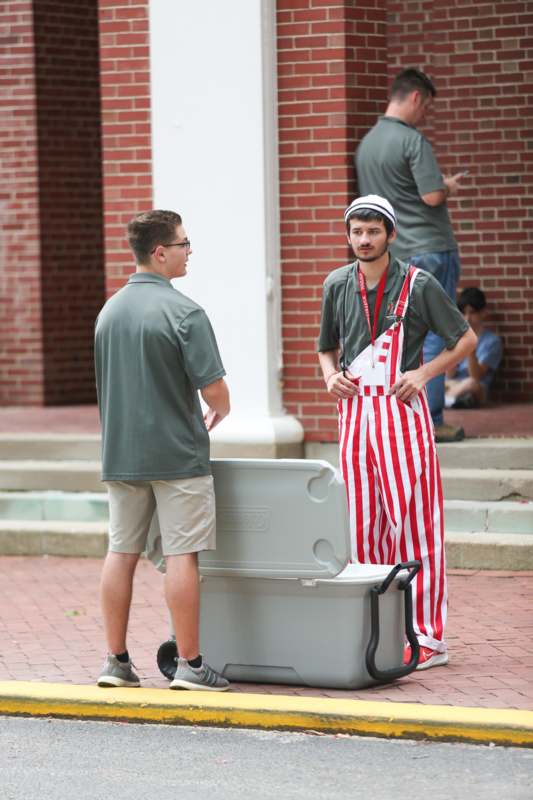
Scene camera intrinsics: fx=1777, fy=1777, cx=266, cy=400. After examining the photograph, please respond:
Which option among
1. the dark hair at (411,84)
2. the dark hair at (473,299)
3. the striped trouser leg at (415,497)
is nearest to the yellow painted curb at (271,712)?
the striped trouser leg at (415,497)

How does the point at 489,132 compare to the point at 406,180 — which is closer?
the point at 406,180

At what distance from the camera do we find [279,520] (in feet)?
22.2

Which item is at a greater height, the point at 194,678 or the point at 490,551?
the point at 490,551

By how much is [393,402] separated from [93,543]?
3490 millimetres

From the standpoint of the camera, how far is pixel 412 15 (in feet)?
42.8

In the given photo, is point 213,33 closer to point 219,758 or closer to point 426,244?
point 426,244

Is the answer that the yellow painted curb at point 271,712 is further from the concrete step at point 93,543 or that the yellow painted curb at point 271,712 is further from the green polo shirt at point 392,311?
the concrete step at point 93,543

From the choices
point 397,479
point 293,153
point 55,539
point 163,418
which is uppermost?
point 293,153

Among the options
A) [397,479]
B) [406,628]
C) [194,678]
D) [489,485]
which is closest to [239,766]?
[194,678]

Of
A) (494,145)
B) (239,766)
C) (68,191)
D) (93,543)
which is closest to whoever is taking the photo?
(239,766)

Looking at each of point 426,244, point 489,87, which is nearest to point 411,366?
point 426,244

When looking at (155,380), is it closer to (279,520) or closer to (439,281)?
(279,520)

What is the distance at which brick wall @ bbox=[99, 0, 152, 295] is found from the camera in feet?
35.4

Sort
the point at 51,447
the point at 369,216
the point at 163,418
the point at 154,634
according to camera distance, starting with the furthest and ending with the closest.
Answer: the point at 51,447 → the point at 154,634 → the point at 369,216 → the point at 163,418
